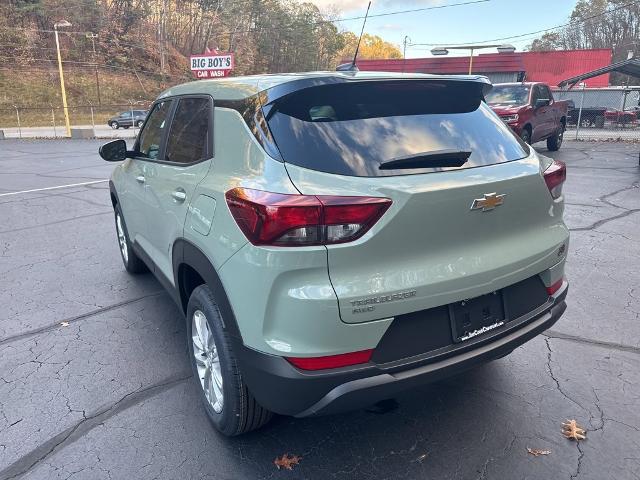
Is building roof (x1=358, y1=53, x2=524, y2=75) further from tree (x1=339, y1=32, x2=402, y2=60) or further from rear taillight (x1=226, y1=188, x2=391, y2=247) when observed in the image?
tree (x1=339, y1=32, x2=402, y2=60)

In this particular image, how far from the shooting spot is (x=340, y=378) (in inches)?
79.8

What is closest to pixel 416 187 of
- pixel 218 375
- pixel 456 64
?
pixel 218 375

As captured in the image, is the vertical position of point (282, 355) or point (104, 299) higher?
point (282, 355)

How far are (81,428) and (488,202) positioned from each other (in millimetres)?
2494

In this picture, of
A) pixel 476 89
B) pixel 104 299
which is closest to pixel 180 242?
pixel 476 89

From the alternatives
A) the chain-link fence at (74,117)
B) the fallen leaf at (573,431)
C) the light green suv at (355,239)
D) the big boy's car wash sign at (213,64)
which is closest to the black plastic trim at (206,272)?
the light green suv at (355,239)

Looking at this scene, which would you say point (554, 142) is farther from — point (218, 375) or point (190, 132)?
point (218, 375)

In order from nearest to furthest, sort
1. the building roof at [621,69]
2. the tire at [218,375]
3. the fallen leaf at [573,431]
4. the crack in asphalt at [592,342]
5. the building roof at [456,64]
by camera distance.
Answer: the tire at [218,375]
the fallen leaf at [573,431]
the crack in asphalt at [592,342]
the building roof at [621,69]
the building roof at [456,64]

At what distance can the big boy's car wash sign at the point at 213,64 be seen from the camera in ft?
87.9

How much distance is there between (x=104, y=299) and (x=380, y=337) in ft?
11.1

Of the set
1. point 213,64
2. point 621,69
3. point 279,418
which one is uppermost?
point 213,64

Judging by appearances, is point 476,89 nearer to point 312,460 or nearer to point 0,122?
point 312,460

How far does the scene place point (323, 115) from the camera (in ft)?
7.42

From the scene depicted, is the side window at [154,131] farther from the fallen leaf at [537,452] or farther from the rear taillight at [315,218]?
the fallen leaf at [537,452]
